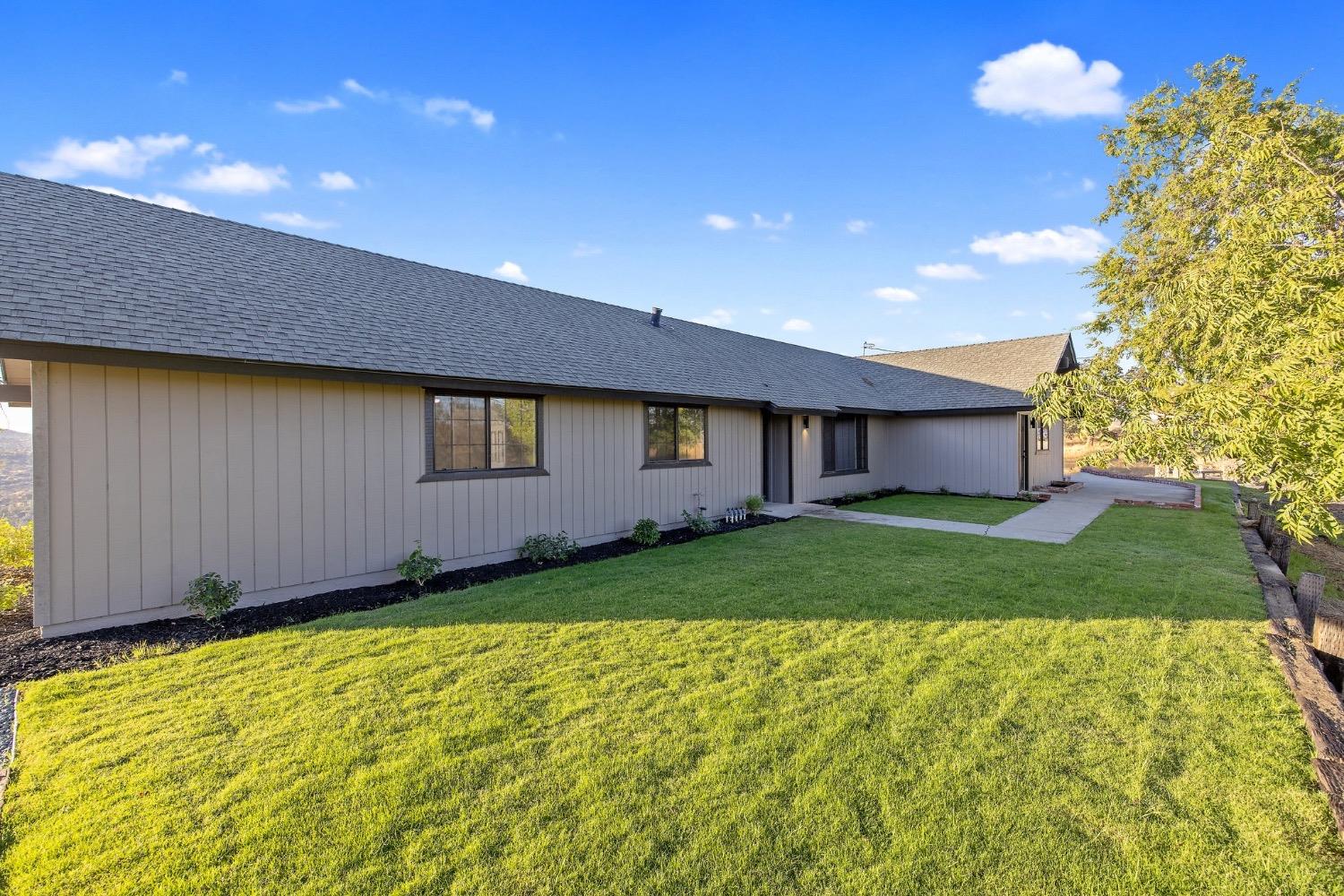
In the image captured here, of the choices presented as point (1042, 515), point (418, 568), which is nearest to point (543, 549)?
point (418, 568)

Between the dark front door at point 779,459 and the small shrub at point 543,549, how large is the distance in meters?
6.73

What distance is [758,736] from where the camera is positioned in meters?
3.11

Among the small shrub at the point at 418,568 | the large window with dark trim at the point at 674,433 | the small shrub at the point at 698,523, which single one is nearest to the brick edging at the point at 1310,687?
the small shrub at the point at 698,523

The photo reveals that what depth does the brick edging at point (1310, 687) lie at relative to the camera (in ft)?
8.48

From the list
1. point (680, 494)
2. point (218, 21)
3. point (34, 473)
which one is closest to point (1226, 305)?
point (680, 494)

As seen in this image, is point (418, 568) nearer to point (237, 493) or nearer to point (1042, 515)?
point (237, 493)

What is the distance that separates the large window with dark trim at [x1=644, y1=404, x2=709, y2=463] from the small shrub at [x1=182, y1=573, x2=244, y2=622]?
19.8 ft

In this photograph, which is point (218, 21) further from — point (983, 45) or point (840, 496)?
point (840, 496)

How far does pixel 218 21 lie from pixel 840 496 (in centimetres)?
1529

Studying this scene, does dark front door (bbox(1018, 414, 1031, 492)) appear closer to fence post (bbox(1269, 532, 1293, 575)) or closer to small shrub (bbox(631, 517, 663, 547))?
fence post (bbox(1269, 532, 1293, 575))

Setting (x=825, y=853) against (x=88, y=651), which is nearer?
(x=825, y=853)

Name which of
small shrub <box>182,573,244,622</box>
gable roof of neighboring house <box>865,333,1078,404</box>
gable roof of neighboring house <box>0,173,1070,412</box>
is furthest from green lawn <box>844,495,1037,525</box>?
small shrub <box>182,573,244,622</box>

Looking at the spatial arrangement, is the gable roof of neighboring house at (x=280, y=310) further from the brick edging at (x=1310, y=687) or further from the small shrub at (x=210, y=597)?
the brick edging at (x=1310, y=687)

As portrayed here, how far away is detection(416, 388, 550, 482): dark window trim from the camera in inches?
278
